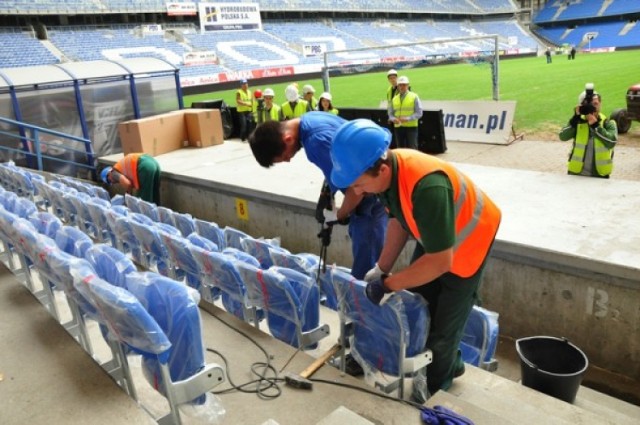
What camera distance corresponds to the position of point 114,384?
8.57 feet

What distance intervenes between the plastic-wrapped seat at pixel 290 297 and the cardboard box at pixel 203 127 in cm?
809

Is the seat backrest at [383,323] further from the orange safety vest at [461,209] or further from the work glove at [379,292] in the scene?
the orange safety vest at [461,209]

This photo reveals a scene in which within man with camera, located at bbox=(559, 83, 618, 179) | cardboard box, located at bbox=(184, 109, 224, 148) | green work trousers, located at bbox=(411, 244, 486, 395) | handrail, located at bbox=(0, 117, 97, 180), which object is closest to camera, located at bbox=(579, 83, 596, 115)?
man with camera, located at bbox=(559, 83, 618, 179)

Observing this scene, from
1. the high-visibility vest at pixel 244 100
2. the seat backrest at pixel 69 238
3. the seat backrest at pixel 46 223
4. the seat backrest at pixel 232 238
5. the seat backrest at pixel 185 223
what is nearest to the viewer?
the seat backrest at pixel 69 238

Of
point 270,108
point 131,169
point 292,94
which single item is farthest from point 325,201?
point 270,108

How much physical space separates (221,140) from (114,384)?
29.9ft

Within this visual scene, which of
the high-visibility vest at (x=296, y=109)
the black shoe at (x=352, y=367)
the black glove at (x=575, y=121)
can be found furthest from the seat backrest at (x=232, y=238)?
the high-visibility vest at (x=296, y=109)

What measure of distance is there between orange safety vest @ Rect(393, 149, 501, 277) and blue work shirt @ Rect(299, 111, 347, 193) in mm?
999

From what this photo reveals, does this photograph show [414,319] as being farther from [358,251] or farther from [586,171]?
[586,171]

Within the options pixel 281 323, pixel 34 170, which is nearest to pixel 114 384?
pixel 281 323

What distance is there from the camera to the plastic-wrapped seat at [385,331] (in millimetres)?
2504

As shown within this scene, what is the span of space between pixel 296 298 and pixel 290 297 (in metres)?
0.05

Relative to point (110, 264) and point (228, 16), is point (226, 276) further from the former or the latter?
point (228, 16)

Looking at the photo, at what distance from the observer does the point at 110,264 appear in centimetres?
289
